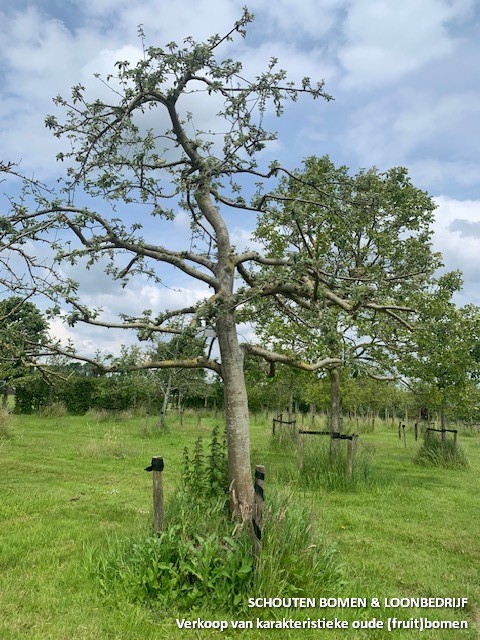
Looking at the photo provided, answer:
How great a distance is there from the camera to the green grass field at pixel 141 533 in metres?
4.57

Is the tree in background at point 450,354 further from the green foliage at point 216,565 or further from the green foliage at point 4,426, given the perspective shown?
the green foliage at point 4,426

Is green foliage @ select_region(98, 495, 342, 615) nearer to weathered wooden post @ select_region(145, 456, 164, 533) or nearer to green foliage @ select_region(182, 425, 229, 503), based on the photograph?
weathered wooden post @ select_region(145, 456, 164, 533)

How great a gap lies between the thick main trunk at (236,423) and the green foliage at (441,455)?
40.2 feet

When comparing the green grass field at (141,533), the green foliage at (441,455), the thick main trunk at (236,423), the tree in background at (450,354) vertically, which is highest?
the tree in background at (450,354)

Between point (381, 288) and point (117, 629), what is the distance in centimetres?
494

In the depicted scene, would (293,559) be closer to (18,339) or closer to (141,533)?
→ (141,533)

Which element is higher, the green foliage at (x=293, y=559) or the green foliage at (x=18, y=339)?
the green foliage at (x=18, y=339)

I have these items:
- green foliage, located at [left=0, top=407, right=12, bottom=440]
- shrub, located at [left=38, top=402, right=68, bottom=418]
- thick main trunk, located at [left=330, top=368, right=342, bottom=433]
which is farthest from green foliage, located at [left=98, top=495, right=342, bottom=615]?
shrub, located at [left=38, top=402, right=68, bottom=418]

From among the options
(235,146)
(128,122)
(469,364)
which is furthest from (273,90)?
(469,364)

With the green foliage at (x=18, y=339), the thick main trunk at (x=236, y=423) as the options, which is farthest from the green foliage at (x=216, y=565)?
the green foliage at (x=18, y=339)

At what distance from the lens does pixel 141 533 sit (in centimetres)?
570

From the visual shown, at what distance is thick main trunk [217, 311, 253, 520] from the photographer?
582 cm

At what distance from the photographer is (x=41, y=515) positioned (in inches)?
328

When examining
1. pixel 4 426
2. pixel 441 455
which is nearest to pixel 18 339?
pixel 4 426
